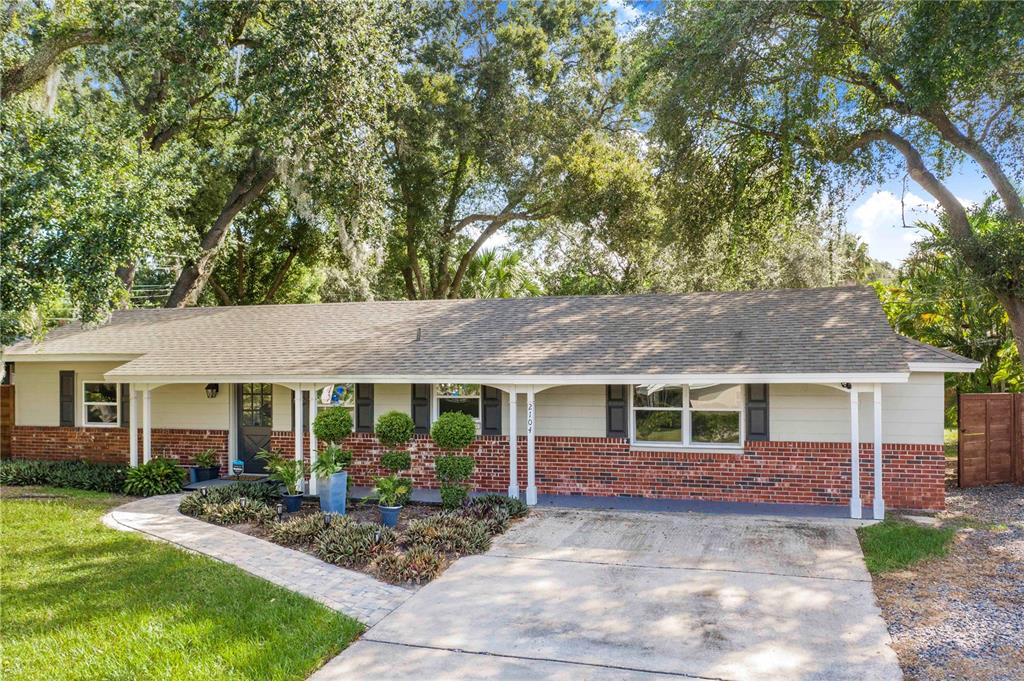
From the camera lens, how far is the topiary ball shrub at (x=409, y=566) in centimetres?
717

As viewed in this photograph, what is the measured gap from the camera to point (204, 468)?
13.2 meters

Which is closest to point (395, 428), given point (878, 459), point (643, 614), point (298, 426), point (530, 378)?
point (298, 426)

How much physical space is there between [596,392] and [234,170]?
15401mm

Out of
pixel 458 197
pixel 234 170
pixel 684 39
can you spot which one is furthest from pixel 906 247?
pixel 234 170

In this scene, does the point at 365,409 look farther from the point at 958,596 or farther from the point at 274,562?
the point at 958,596

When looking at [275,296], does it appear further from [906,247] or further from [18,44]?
[906,247]

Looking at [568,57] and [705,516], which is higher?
[568,57]

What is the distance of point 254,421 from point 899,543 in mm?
11565

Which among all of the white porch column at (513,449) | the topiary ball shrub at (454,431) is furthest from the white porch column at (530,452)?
the topiary ball shrub at (454,431)

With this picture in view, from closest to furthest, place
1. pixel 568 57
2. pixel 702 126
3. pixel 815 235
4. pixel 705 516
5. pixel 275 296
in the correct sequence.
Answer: pixel 705 516 → pixel 702 126 → pixel 815 235 → pixel 568 57 → pixel 275 296

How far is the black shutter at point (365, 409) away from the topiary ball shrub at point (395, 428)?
1.10 meters

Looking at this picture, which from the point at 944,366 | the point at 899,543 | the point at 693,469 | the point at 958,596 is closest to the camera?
the point at 958,596

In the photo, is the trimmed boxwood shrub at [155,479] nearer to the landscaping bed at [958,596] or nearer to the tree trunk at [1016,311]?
the landscaping bed at [958,596]

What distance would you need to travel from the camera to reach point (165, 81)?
17516 millimetres
